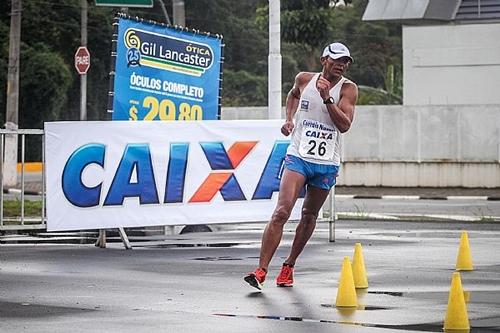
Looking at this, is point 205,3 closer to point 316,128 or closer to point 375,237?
point 375,237

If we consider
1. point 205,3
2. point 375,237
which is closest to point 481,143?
point 375,237

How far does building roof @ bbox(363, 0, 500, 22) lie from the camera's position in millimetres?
37469

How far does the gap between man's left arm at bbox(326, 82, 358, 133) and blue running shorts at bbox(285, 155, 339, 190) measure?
0.36 meters

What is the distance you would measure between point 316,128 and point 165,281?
5.96ft

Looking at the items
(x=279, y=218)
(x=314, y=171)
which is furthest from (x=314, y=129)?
(x=279, y=218)

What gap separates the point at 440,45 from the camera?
124 feet

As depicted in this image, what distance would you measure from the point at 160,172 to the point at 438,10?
2271 cm

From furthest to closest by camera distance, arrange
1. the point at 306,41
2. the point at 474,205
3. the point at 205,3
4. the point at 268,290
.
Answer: the point at 205,3
the point at 306,41
the point at 474,205
the point at 268,290

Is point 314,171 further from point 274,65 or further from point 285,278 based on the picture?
point 274,65

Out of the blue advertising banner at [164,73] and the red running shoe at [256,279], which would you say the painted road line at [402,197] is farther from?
the red running shoe at [256,279]

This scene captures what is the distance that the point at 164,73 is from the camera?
18641 mm

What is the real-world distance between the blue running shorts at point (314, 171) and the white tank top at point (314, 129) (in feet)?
0.12

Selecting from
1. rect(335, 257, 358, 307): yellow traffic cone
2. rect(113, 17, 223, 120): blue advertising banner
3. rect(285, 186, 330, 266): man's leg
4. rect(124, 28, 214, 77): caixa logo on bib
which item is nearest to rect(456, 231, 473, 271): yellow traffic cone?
rect(285, 186, 330, 266): man's leg

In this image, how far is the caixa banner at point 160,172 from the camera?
15.5 meters
